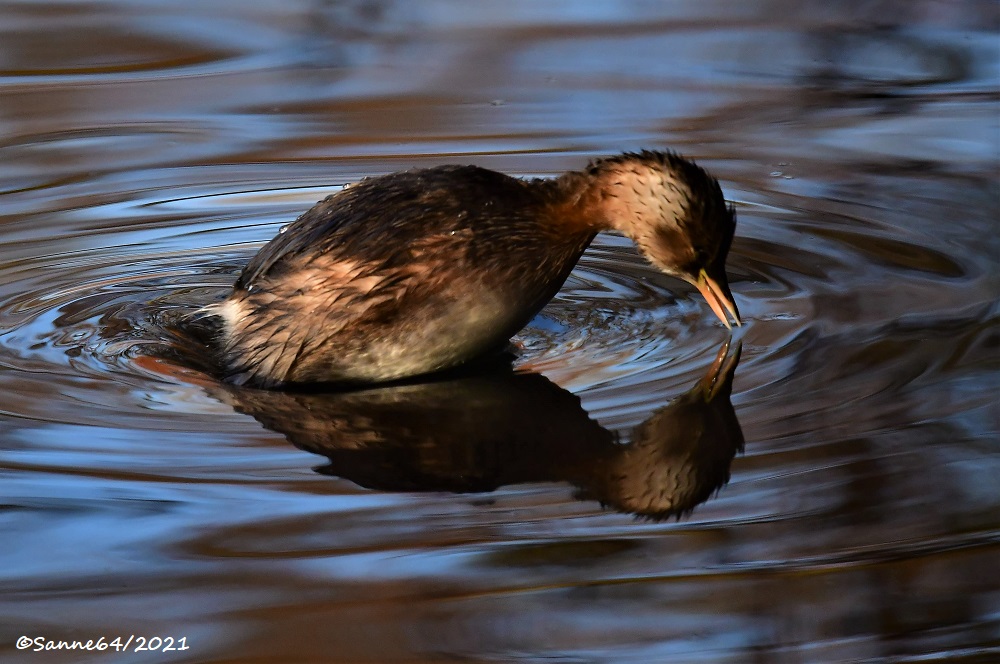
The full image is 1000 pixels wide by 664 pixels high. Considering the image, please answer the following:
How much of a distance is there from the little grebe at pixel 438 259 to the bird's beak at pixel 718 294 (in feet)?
0.04

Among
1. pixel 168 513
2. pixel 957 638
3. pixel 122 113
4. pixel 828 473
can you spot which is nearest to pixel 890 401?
pixel 828 473

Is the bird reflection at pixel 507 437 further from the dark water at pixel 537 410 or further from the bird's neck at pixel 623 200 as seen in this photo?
the bird's neck at pixel 623 200

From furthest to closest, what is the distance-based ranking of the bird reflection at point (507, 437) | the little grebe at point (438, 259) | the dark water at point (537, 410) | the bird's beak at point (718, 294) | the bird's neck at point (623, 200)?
the bird's beak at point (718, 294) < the bird's neck at point (623, 200) < the little grebe at point (438, 259) < the bird reflection at point (507, 437) < the dark water at point (537, 410)

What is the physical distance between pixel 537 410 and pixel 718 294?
A: 32.6 inches

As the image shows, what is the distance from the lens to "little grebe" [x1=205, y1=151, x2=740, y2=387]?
439 centimetres

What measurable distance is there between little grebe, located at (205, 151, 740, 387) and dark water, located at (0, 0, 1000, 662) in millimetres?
131

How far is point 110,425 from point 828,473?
191cm

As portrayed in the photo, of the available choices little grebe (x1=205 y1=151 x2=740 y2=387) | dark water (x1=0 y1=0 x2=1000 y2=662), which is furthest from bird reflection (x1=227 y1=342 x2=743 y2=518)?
little grebe (x1=205 y1=151 x2=740 y2=387)

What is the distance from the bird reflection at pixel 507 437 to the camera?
12.3 feet

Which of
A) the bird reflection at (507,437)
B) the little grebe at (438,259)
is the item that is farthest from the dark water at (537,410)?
the little grebe at (438,259)

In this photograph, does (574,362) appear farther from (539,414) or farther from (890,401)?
(890,401)

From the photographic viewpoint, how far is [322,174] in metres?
6.74

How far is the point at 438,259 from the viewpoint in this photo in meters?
4.39

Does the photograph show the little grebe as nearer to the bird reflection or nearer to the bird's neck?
the bird's neck
